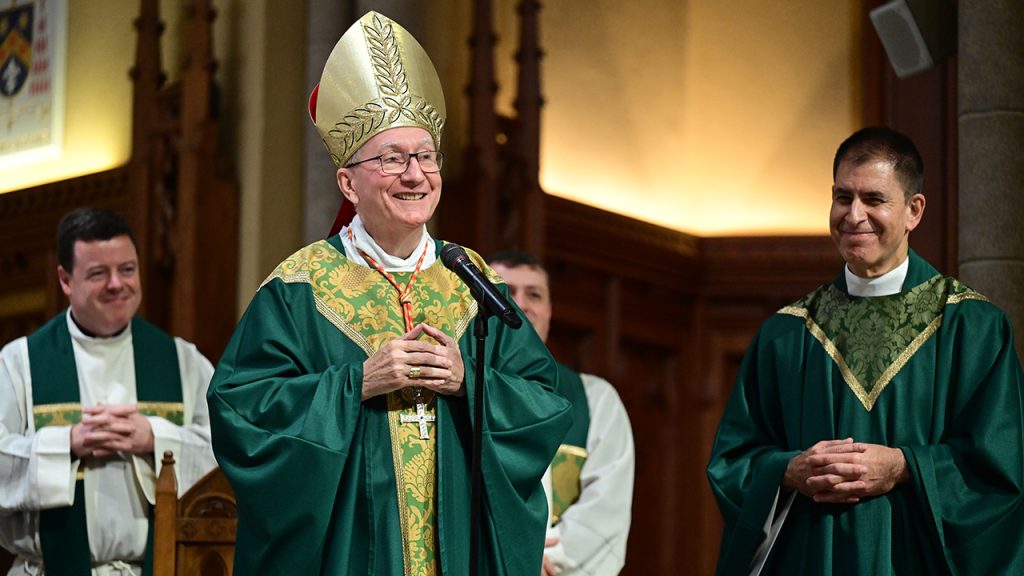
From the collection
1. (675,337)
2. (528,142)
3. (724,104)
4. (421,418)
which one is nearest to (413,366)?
(421,418)

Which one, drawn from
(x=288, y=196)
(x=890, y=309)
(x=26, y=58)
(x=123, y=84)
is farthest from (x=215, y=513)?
(x=26, y=58)

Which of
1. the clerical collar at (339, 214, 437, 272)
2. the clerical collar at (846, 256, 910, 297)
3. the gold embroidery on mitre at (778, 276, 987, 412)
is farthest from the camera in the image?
the clerical collar at (846, 256, 910, 297)

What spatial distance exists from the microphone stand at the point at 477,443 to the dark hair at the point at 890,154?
1.23 m

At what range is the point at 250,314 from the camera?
4.25 metres

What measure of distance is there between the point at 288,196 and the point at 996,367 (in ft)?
14.0

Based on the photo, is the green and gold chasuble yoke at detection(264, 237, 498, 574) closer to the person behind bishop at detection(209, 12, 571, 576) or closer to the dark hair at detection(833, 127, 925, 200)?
the person behind bishop at detection(209, 12, 571, 576)

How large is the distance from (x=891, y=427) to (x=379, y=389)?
4.35 feet

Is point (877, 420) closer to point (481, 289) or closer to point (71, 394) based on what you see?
point (481, 289)

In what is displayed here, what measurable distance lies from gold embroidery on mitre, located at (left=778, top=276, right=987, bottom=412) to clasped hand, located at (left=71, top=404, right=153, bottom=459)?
219 centimetres

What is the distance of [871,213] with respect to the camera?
4527mm

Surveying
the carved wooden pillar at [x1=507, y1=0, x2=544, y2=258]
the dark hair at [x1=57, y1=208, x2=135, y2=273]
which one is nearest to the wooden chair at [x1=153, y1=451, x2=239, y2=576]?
the dark hair at [x1=57, y1=208, x2=135, y2=273]

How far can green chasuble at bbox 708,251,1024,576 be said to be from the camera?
435cm

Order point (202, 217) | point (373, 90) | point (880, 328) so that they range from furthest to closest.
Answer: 1. point (202, 217)
2. point (880, 328)
3. point (373, 90)

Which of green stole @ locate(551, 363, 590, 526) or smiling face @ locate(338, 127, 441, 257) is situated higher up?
smiling face @ locate(338, 127, 441, 257)
